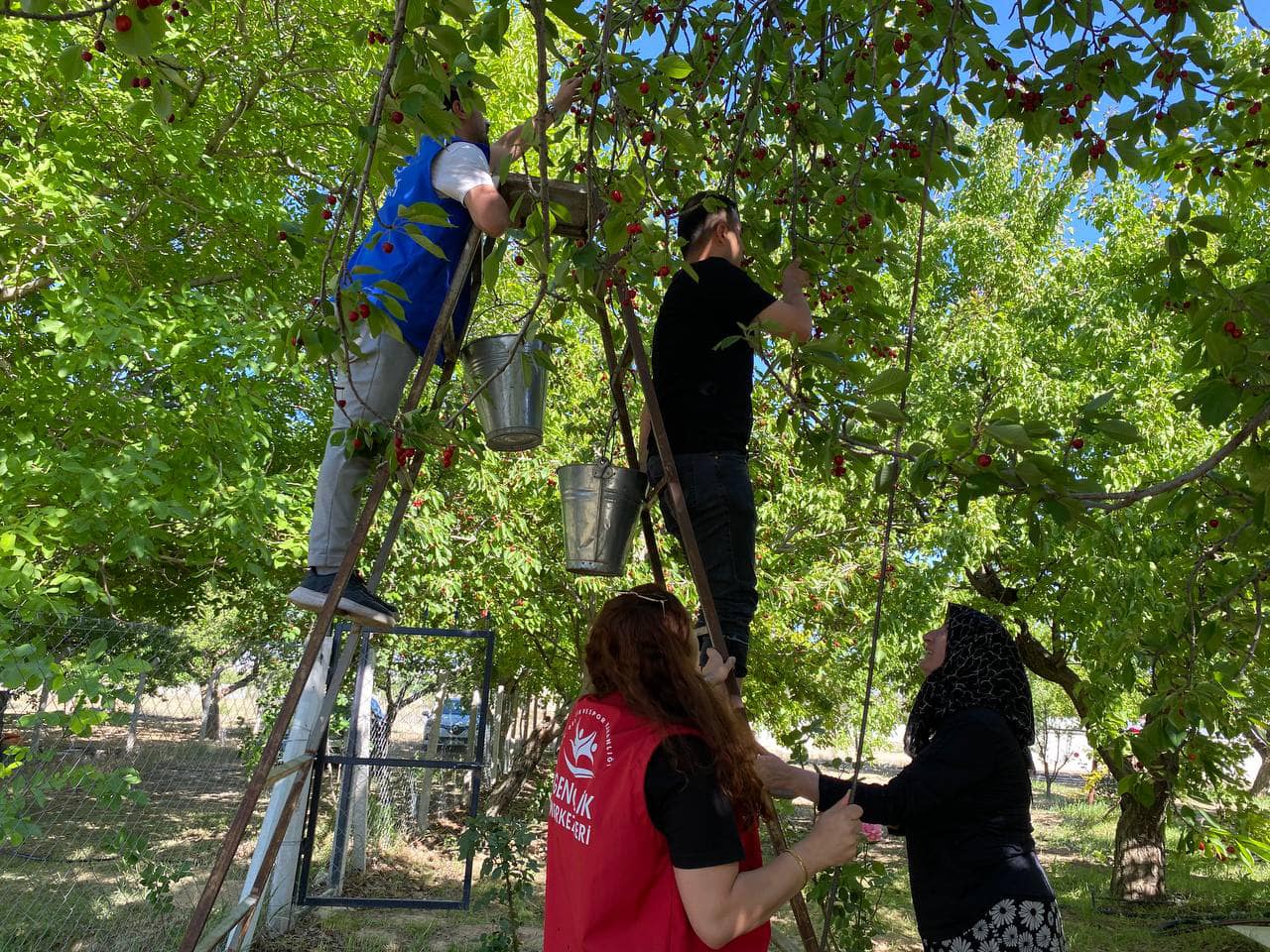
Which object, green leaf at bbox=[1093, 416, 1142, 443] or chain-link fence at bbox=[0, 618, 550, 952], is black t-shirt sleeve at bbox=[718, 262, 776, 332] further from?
chain-link fence at bbox=[0, 618, 550, 952]

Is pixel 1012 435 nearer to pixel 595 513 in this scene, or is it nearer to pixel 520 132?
pixel 595 513

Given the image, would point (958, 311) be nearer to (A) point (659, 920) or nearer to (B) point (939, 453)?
(B) point (939, 453)

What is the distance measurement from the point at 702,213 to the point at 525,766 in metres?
11.4

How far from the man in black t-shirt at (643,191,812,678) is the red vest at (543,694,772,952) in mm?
549

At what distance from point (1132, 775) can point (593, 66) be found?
8.59ft

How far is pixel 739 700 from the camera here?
210 cm

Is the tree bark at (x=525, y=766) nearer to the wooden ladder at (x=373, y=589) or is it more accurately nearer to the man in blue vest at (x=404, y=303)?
the wooden ladder at (x=373, y=589)

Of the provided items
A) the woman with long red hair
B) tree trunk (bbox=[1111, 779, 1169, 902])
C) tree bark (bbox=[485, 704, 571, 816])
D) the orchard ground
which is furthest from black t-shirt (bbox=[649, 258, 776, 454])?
tree bark (bbox=[485, 704, 571, 816])

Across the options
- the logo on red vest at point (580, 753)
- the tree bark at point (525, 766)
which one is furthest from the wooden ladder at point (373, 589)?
the tree bark at point (525, 766)

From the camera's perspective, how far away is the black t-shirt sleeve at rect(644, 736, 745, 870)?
5.06 ft

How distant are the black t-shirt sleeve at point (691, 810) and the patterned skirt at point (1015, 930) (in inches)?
45.5

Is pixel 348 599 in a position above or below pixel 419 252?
below

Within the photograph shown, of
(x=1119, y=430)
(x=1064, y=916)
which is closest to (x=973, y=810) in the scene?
(x=1119, y=430)

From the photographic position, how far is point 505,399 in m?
2.55
